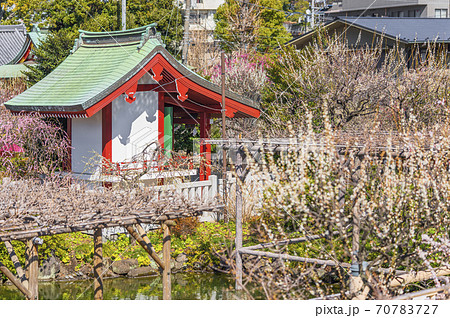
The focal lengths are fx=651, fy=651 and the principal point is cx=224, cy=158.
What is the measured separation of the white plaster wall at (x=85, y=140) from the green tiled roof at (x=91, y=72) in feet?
2.65

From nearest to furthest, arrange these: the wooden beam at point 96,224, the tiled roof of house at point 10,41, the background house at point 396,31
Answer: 1. the wooden beam at point 96,224
2. the background house at point 396,31
3. the tiled roof of house at point 10,41

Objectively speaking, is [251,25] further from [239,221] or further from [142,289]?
→ [239,221]

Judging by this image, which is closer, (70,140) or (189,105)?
(70,140)

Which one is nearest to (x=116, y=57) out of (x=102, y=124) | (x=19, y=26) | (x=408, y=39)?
(x=102, y=124)

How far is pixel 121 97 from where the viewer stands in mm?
16062

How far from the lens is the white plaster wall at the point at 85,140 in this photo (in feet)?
51.9

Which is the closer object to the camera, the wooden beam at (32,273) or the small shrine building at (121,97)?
the wooden beam at (32,273)

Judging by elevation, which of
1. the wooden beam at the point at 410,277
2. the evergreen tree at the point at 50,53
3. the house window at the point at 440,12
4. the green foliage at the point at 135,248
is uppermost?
the house window at the point at 440,12

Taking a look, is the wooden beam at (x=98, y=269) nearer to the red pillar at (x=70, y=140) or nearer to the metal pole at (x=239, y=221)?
the metal pole at (x=239, y=221)

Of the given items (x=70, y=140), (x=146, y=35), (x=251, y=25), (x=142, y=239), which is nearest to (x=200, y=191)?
A: (x=70, y=140)

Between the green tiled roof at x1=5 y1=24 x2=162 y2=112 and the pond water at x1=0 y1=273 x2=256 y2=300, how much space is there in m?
3.98

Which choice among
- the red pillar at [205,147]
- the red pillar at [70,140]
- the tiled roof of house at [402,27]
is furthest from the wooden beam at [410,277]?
the tiled roof of house at [402,27]

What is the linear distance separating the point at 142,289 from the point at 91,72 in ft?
20.9

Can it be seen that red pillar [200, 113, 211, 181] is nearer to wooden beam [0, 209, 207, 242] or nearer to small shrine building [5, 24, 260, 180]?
small shrine building [5, 24, 260, 180]
